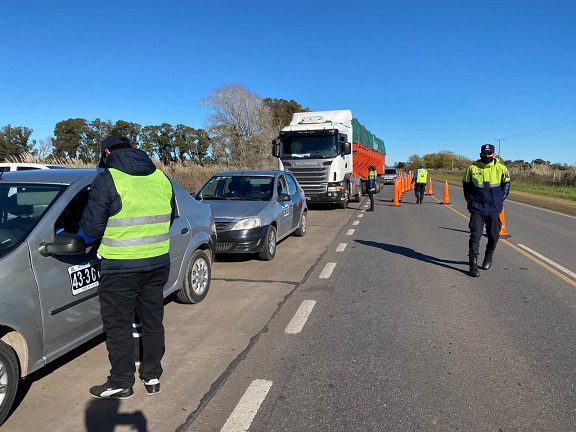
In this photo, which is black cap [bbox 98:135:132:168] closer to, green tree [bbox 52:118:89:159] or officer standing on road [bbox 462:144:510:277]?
officer standing on road [bbox 462:144:510:277]

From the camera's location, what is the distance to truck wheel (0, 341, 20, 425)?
2875 mm

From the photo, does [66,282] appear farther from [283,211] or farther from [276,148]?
[276,148]

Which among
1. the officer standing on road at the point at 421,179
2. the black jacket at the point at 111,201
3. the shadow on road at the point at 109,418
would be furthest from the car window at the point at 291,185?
the officer standing on road at the point at 421,179

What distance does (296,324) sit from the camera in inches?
194

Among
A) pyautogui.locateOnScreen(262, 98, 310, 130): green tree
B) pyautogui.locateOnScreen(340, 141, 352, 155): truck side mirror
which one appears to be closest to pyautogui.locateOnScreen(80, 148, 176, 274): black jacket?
pyautogui.locateOnScreen(340, 141, 352, 155): truck side mirror

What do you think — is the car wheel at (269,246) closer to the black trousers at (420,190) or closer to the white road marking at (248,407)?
the white road marking at (248,407)

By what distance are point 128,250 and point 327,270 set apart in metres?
4.75

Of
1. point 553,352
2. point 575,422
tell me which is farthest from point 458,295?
point 575,422

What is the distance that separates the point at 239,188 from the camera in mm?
9125

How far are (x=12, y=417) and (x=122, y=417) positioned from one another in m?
0.75

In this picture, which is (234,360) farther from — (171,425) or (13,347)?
(13,347)

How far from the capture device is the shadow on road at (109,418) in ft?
9.71

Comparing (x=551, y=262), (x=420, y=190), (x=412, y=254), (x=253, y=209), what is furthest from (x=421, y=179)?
(x=253, y=209)

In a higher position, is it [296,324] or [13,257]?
[13,257]
